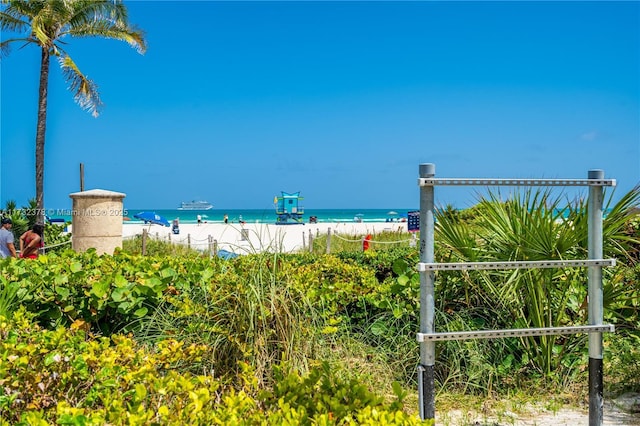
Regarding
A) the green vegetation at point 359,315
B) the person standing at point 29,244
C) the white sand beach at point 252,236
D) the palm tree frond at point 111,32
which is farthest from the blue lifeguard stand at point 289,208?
the green vegetation at point 359,315

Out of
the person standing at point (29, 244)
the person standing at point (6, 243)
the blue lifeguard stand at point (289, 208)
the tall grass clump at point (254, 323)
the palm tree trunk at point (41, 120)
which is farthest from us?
the blue lifeguard stand at point (289, 208)

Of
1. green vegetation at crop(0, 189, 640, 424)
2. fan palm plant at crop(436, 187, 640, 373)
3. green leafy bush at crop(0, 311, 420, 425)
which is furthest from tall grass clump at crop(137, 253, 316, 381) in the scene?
fan palm plant at crop(436, 187, 640, 373)

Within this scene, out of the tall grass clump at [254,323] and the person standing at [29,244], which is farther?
the person standing at [29,244]

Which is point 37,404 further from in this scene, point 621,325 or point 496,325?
point 621,325

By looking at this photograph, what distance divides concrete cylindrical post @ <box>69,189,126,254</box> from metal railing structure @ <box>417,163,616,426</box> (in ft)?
27.6

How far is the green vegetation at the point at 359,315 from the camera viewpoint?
3871 millimetres

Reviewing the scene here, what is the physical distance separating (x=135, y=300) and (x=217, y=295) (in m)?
1.14

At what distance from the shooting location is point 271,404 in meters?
2.67

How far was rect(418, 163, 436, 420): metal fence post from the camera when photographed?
350 centimetres

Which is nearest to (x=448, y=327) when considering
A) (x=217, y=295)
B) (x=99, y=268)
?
(x=217, y=295)

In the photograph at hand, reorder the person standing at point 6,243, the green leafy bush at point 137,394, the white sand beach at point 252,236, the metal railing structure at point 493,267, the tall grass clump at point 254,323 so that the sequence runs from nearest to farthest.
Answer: the green leafy bush at point 137,394 → the metal railing structure at point 493,267 → the tall grass clump at point 254,323 → the white sand beach at point 252,236 → the person standing at point 6,243

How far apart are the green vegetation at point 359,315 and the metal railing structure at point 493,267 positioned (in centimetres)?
34

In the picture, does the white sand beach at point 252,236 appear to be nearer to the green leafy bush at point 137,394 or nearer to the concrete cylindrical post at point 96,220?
the green leafy bush at point 137,394

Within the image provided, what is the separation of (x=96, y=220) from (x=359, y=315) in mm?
7124
